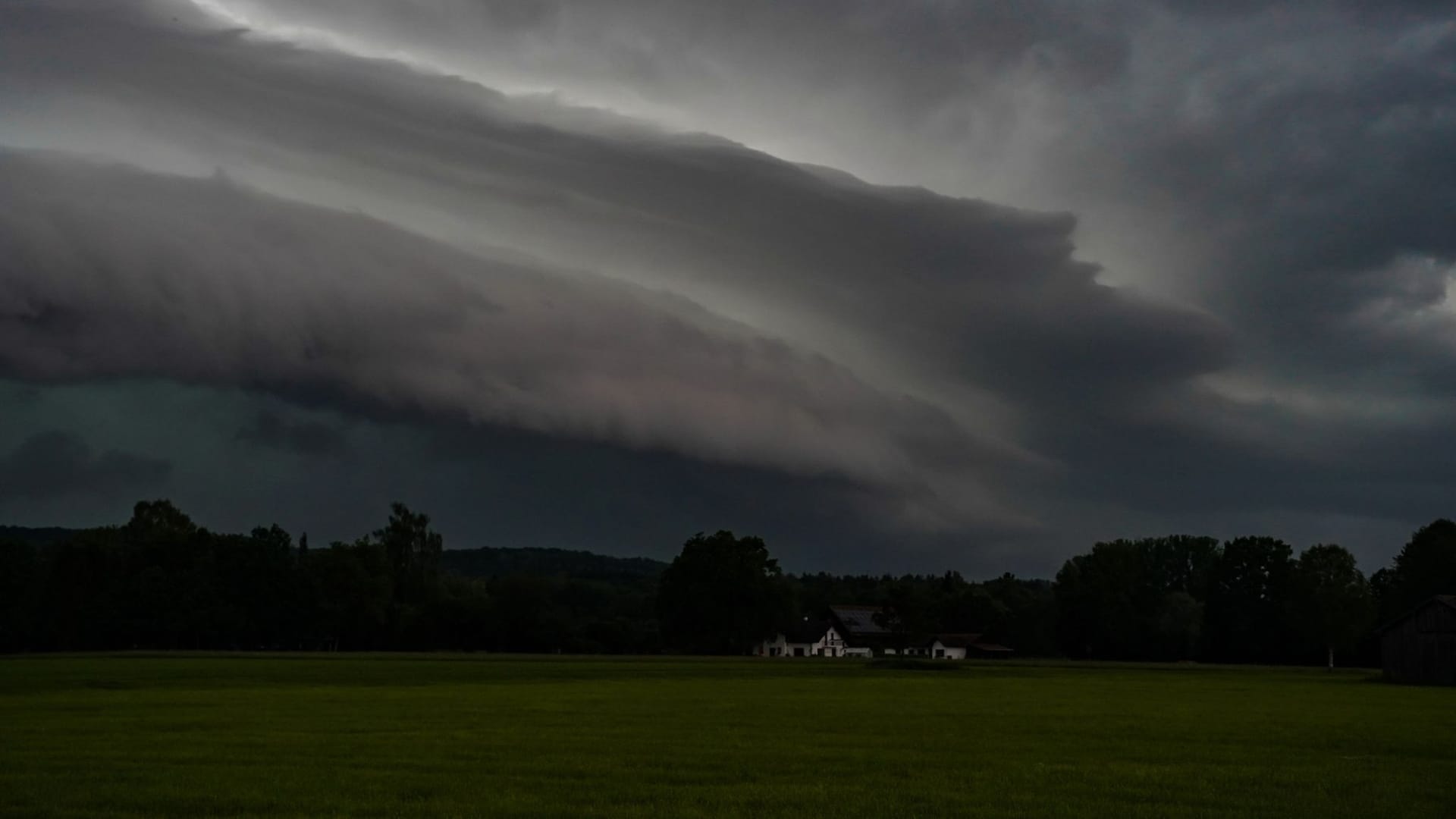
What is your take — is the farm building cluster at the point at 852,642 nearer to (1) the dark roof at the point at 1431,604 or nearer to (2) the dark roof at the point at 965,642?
(2) the dark roof at the point at 965,642

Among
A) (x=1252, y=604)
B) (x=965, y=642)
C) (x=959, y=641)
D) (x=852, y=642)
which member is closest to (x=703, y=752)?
(x=1252, y=604)

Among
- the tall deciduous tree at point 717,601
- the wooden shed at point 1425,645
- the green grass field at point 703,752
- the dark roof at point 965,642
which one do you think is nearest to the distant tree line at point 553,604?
the tall deciduous tree at point 717,601

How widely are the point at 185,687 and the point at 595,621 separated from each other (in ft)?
334

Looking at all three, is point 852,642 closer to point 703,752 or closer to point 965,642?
point 965,642

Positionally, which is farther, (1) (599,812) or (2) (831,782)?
(2) (831,782)

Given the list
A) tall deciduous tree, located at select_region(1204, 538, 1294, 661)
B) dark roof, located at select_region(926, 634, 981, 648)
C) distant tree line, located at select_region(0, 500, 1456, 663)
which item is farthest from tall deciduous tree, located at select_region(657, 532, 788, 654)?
tall deciduous tree, located at select_region(1204, 538, 1294, 661)

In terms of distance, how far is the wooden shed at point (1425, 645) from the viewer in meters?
90.6

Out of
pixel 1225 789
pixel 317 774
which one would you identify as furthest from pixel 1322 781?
pixel 317 774

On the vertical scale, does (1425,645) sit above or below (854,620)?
above

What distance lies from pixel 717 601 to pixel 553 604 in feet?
81.9

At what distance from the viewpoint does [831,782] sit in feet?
80.9

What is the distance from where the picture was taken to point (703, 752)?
99.5 feet

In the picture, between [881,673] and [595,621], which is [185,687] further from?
[595,621]

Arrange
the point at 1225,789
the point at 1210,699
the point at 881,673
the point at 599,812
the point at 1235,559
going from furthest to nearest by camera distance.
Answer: the point at 1235,559, the point at 881,673, the point at 1210,699, the point at 1225,789, the point at 599,812
